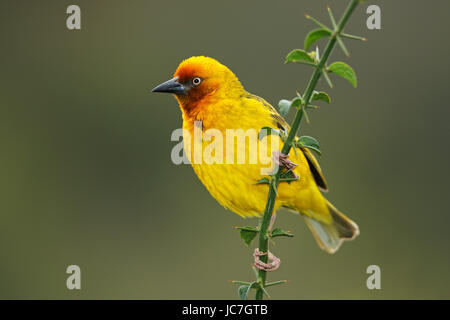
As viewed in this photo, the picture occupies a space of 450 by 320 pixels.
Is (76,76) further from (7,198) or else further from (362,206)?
(362,206)

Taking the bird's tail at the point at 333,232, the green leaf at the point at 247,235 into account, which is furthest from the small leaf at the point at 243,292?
the bird's tail at the point at 333,232

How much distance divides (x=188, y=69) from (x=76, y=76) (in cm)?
349

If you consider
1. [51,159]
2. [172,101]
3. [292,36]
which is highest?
[292,36]

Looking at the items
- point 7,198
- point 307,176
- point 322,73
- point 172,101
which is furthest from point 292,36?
point 322,73

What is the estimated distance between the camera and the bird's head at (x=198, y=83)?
11.9ft

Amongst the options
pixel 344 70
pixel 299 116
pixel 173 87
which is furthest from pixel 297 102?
pixel 173 87

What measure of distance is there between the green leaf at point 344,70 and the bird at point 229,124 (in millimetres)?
1695

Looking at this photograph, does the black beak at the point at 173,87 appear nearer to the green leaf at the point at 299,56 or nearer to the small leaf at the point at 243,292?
the small leaf at the point at 243,292

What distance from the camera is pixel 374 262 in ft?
19.4

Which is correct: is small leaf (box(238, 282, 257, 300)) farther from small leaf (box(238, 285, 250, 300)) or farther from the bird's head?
the bird's head

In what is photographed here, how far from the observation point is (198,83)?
12.1 ft

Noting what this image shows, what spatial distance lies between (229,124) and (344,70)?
5.85 feet

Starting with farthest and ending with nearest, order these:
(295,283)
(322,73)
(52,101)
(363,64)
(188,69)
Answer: (52,101)
(363,64)
(295,283)
(188,69)
(322,73)
